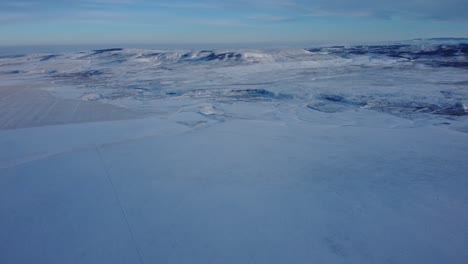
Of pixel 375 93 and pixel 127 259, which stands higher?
pixel 375 93

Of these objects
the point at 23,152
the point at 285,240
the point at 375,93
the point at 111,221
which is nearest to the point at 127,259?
the point at 111,221

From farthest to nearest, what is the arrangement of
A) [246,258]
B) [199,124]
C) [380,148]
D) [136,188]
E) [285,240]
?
[199,124], [380,148], [136,188], [285,240], [246,258]

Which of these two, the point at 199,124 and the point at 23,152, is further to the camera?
the point at 199,124

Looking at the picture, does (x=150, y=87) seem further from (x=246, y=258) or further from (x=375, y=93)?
(x=246, y=258)

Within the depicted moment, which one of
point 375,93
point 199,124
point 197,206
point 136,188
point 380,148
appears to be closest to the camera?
point 197,206

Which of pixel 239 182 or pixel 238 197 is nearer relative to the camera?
pixel 238 197

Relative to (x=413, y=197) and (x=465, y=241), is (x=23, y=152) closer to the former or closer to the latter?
(x=413, y=197)
